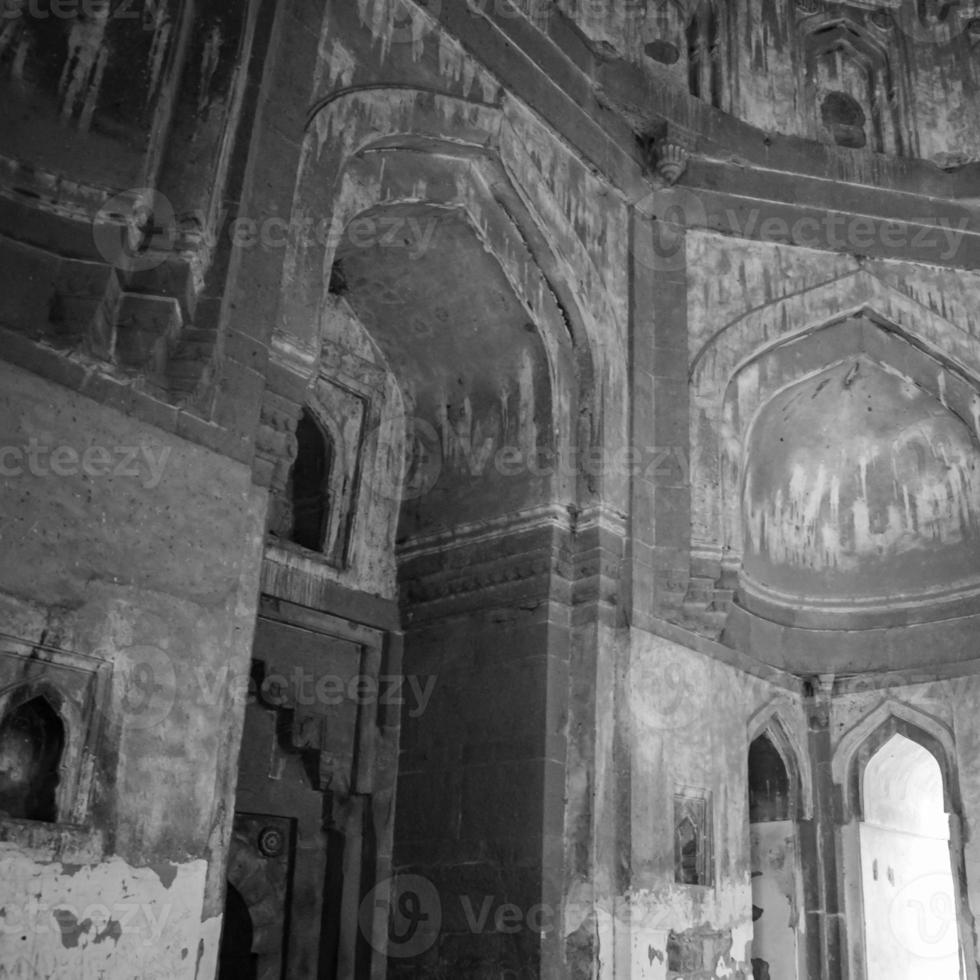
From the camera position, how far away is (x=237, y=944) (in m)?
6.43

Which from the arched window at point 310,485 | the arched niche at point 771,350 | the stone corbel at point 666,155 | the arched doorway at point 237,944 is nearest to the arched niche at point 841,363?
the arched niche at point 771,350

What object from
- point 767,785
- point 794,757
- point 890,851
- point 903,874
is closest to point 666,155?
point 794,757

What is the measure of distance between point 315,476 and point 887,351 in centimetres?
437

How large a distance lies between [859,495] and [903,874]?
2886 mm

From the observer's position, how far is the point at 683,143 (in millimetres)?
8562

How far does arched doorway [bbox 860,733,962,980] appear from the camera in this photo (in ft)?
27.4

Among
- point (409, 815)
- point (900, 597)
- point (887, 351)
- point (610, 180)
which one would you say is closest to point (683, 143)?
point (610, 180)

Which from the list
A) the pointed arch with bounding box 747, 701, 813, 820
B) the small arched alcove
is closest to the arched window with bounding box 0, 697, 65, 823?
the small arched alcove

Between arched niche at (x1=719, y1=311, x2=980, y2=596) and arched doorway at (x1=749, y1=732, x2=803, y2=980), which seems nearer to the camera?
arched doorway at (x1=749, y1=732, x2=803, y2=980)

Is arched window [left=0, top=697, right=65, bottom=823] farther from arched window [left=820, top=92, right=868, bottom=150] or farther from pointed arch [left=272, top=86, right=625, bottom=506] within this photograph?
arched window [left=820, top=92, right=868, bottom=150]

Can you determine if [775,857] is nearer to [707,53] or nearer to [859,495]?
[859,495]

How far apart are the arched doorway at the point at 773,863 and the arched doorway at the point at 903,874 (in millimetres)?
505

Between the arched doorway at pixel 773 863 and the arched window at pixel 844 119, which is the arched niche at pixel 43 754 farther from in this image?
the arched window at pixel 844 119

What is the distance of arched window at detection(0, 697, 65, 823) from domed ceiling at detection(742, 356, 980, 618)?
18.7 ft
